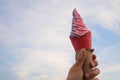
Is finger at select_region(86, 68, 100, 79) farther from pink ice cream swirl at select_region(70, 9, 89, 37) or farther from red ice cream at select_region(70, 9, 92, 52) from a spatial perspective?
pink ice cream swirl at select_region(70, 9, 89, 37)

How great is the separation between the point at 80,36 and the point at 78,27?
0.68 feet

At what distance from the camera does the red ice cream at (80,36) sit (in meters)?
5.88

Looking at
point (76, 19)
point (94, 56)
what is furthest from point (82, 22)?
point (94, 56)

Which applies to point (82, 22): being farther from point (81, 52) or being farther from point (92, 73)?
point (92, 73)

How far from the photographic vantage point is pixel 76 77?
5.96 m

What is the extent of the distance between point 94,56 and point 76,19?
1.02m

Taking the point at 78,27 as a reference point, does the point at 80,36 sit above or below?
below

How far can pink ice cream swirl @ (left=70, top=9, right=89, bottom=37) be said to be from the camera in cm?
587

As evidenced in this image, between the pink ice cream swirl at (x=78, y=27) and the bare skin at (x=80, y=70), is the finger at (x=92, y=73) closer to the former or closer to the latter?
the bare skin at (x=80, y=70)

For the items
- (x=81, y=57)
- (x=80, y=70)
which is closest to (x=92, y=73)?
(x=80, y=70)

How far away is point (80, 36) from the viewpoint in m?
5.86

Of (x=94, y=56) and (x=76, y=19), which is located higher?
(x=76, y=19)

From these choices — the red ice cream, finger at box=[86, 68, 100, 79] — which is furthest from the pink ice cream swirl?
finger at box=[86, 68, 100, 79]

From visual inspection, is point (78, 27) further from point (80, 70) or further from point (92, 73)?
point (92, 73)
